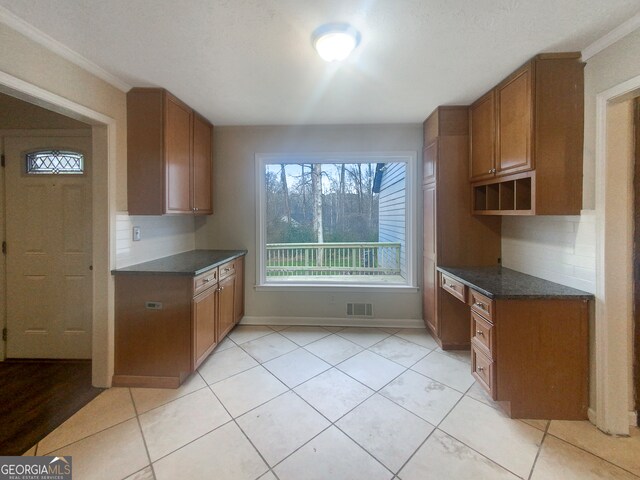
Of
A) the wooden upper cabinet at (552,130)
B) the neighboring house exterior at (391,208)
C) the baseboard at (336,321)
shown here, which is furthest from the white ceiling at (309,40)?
the baseboard at (336,321)

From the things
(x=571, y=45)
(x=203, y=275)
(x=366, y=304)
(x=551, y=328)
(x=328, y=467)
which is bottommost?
(x=328, y=467)

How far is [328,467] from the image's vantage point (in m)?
1.37

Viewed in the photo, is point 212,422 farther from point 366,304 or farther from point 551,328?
point 551,328

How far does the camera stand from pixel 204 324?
2297mm

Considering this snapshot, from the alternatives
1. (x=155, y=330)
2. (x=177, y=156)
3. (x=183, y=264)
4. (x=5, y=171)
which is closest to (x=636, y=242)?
(x=183, y=264)

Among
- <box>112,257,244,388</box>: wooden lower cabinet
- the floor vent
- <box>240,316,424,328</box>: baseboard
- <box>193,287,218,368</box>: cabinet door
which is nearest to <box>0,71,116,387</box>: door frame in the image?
<box>112,257,244,388</box>: wooden lower cabinet

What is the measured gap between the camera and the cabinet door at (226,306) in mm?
2625

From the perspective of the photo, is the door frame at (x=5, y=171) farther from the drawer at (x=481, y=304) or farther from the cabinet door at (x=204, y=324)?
the drawer at (x=481, y=304)

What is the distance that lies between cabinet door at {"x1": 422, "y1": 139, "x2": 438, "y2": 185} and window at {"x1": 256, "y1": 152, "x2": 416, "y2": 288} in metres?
A: 0.21

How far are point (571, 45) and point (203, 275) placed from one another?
316 cm

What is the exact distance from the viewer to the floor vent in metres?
3.16

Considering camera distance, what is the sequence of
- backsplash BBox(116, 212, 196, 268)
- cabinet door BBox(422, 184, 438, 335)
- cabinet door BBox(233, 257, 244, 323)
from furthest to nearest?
cabinet door BBox(233, 257, 244, 323) < cabinet door BBox(422, 184, 438, 335) < backsplash BBox(116, 212, 196, 268)

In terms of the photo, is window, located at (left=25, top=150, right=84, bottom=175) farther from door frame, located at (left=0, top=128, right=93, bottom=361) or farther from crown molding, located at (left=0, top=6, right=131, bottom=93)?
crown molding, located at (left=0, top=6, right=131, bottom=93)

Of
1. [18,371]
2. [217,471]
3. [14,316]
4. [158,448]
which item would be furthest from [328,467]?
[14,316]
